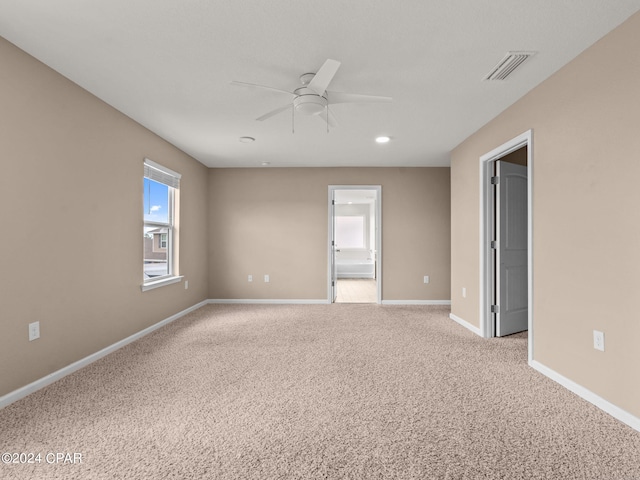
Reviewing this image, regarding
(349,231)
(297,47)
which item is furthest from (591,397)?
(349,231)

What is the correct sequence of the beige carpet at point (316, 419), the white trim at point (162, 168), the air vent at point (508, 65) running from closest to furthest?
the beige carpet at point (316, 419) → the air vent at point (508, 65) → the white trim at point (162, 168)

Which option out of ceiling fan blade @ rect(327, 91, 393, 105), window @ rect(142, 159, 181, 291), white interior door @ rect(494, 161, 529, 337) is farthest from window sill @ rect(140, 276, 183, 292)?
white interior door @ rect(494, 161, 529, 337)

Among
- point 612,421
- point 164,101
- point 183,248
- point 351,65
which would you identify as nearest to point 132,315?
point 183,248

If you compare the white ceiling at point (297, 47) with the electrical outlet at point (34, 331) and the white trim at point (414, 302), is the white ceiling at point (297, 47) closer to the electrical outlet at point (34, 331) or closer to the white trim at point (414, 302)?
the electrical outlet at point (34, 331)

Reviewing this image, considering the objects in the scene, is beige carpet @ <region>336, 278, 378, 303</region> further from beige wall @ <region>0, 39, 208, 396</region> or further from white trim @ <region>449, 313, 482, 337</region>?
beige wall @ <region>0, 39, 208, 396</region>

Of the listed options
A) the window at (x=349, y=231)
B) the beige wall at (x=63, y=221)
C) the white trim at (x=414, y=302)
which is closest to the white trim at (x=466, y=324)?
the white trim at (x=414, y=302)

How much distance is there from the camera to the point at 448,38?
2117 mm

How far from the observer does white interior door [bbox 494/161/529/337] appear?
3764mm

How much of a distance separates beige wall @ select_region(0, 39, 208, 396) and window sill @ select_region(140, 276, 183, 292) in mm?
86

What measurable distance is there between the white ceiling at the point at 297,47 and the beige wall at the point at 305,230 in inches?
91.5

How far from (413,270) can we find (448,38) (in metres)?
4.23

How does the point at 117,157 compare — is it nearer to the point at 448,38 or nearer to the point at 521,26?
the point at 448,38

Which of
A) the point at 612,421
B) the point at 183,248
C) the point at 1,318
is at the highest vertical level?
the point at 183,248

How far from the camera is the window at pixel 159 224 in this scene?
13.0 ft
